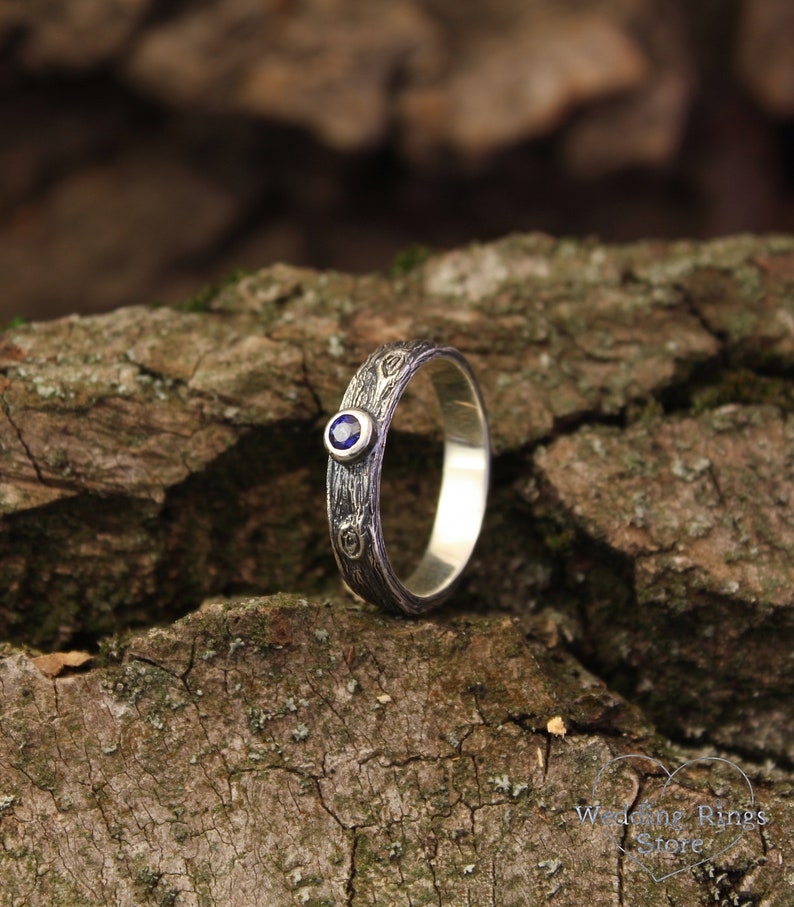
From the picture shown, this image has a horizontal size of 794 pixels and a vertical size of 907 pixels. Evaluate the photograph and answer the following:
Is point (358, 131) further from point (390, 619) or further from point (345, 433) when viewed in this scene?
point (390, 619)

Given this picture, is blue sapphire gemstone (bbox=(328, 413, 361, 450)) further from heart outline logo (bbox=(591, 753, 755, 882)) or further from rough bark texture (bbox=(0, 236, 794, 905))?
heart outline logo (bbox=(591, 753, 755, 882))

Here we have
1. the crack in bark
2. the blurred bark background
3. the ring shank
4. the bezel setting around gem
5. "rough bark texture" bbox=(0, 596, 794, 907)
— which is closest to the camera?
"rough bark texture" bbox=(0, 596, 794, 907)

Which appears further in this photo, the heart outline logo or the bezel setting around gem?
the bezel setting around gem

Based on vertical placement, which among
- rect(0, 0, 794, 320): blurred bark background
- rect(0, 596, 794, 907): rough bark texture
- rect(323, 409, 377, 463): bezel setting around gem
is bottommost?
rect(0, 596, 794, 907): rough bark texture

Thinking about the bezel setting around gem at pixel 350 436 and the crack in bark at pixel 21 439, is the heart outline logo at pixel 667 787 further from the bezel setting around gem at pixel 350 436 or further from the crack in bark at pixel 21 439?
the crack in bark at pixel 21 439

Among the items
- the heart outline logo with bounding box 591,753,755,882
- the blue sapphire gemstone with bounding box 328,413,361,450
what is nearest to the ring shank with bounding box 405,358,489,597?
the blue sapphire gemstone with bounding box 328,413,361,450

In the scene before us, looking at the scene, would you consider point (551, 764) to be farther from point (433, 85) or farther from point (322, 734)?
point (433, 85)

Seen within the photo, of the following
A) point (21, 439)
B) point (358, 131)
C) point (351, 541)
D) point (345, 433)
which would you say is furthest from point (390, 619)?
point (358, 131)
